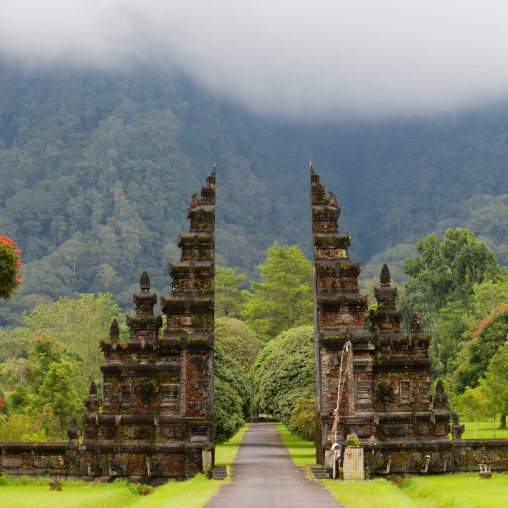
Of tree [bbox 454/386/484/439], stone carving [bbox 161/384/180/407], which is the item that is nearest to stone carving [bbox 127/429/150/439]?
stone carving [bbox 161/384/180/407]

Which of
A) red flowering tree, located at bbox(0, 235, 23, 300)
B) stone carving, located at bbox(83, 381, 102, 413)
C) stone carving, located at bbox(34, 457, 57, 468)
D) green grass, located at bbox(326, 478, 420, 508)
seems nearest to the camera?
green grass, located at bbox(326, 478, 420, 508)

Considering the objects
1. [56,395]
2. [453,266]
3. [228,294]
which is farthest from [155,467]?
[228,294]

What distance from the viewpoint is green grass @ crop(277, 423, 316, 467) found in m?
28.1

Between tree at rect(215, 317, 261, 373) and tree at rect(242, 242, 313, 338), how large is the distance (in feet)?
26.4

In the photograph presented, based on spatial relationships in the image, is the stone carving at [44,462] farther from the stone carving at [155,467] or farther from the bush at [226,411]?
the bush at [226,411]

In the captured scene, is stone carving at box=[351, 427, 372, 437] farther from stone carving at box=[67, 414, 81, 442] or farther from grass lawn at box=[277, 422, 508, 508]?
stone carving at box=[67, 414, 81, 442]

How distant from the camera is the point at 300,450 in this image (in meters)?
34.4

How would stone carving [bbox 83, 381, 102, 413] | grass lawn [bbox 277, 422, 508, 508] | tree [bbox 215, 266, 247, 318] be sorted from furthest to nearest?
tree [bbox 215, 266, 247, 318], stone carving [bbox 83, 381, 102, 413], grass lawn [bbox 277, 422, 508, 508]

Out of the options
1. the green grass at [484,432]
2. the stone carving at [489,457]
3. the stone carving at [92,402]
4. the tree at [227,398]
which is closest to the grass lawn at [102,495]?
the stone carving at [92,402]

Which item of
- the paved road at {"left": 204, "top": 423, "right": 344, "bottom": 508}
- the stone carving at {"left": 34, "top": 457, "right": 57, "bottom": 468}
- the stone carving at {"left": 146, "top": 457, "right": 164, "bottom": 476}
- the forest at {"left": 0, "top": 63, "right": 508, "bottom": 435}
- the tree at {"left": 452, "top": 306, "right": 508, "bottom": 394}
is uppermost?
the forest at {"left": 0, "top": 63, "right": 508, "bottom": 435}

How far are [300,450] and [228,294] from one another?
49950 millimetres

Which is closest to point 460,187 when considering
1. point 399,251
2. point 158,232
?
point 399,251

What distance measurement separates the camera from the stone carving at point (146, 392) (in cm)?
2261

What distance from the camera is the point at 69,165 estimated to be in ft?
585
